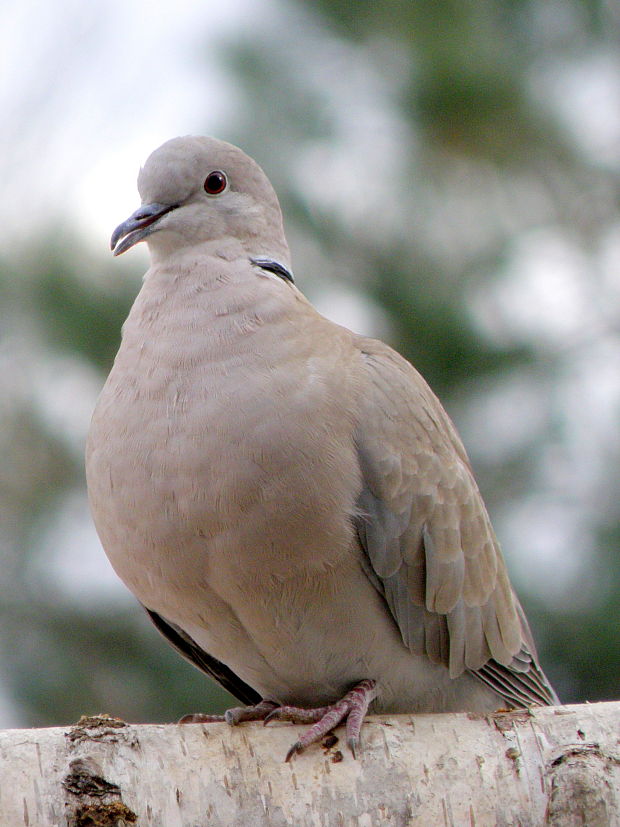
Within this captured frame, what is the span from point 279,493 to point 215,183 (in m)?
1.04

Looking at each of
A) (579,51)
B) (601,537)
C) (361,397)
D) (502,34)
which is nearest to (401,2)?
(502,34)

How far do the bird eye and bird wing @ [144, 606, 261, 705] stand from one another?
1.14 meters

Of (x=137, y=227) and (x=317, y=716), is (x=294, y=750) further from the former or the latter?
(x=137, y=227)

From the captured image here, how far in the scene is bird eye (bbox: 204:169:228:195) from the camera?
3.08 meters

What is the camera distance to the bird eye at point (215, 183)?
3082mm

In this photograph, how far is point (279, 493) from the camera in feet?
8.09

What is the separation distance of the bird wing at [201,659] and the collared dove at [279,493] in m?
0.01

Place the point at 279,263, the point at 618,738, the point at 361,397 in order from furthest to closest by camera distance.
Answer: the point at 279,263
the point at 361,397
the point at 618,738

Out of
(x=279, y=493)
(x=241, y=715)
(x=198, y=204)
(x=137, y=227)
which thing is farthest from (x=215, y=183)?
(x=241, y=715)

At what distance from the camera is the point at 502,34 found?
633cm

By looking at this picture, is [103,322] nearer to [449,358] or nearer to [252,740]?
[449,358]

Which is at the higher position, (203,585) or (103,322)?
(103,322)

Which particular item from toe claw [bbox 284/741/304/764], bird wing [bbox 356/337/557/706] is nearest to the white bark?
toe claw [bbox 284/741/304/764]

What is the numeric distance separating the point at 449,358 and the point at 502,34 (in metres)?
2.04
